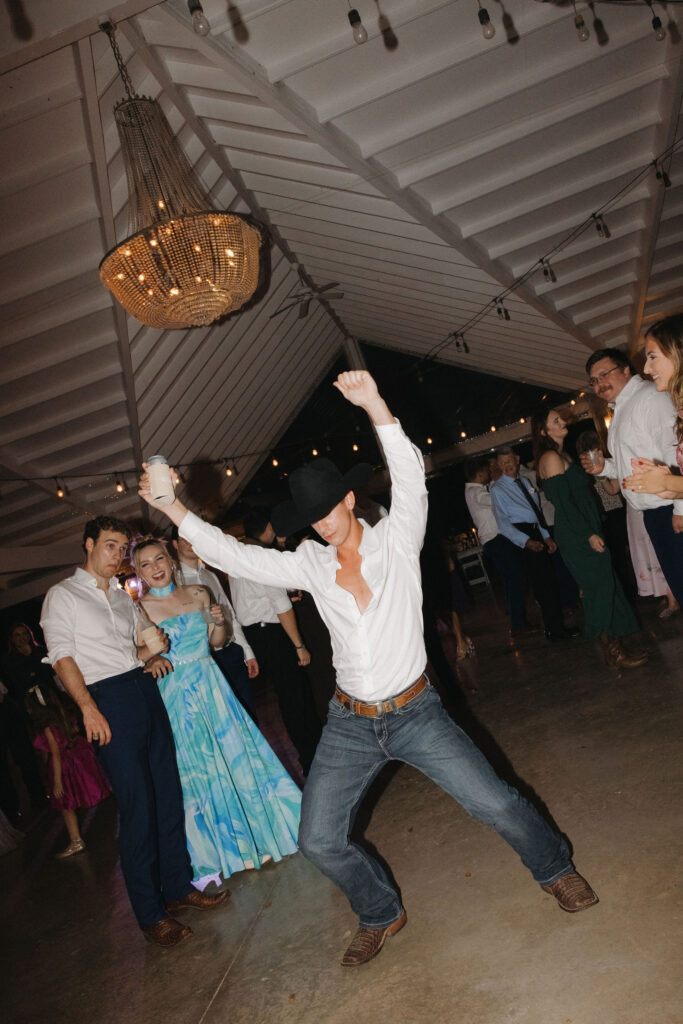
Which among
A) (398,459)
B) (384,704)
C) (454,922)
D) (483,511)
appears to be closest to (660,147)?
(483,511)

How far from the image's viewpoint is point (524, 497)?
226 inches

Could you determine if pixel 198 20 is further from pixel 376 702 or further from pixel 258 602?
pixel 376 702

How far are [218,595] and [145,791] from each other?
137cm

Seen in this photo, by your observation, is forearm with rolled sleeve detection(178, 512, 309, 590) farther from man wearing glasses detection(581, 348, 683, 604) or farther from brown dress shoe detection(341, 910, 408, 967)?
man wearing glasses detection(581, 348, 683, 604)

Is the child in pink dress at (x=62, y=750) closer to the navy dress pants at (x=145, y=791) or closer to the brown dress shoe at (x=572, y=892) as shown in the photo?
the navy dress pants at (x=145, y=791)

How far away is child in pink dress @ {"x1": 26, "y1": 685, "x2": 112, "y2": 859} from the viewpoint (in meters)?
4.95

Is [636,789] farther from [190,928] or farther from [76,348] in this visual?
[76,348]

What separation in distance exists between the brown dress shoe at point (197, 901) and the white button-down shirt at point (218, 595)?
1.20m

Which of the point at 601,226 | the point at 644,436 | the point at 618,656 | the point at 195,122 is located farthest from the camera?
the point at 601,226

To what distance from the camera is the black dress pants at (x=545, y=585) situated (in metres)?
5.44

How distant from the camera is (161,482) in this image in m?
2.25

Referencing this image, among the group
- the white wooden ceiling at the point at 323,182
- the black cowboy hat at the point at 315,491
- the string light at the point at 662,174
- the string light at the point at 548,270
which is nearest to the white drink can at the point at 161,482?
the black cowboy hat at the point at 315,491

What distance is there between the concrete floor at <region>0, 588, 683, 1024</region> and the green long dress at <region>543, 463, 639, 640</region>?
1.02 feet

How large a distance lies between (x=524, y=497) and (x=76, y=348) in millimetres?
4912
